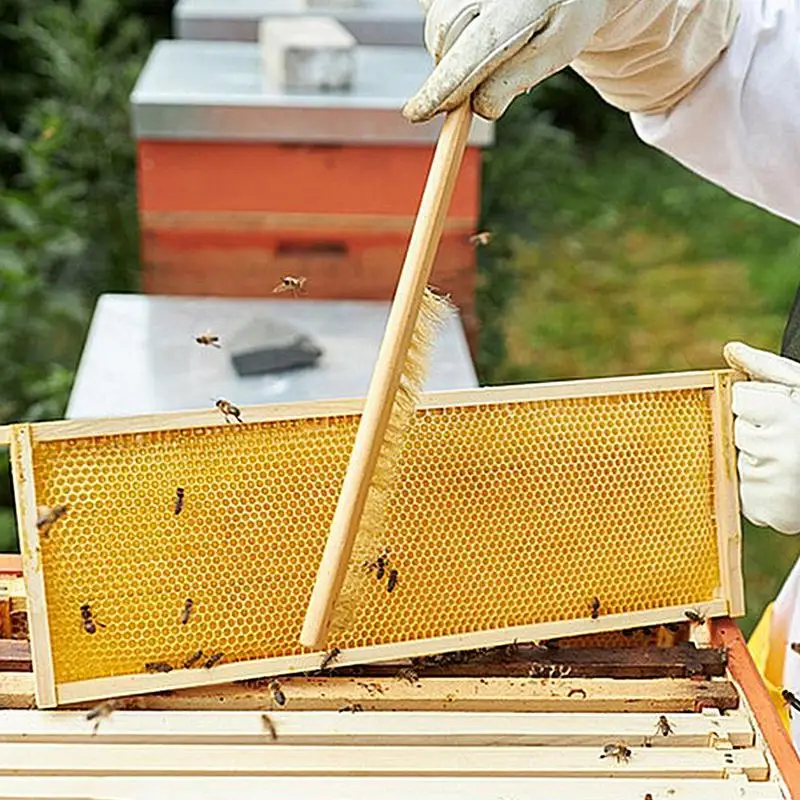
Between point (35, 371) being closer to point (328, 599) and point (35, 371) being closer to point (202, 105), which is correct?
point (202, 105)

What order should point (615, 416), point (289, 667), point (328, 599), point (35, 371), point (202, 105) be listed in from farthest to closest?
point (35, 371) → point (202, 105) → point (615, 416) → point (289, 667) → point (328, 599)

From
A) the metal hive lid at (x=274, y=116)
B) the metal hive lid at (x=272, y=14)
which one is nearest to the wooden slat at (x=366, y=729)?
the metal hive lid at (x=274, y=116)

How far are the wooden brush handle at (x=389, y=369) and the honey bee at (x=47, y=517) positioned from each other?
0.95 ft

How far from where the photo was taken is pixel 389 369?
132 cm

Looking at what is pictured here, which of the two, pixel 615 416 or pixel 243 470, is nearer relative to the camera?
pixel 243 470

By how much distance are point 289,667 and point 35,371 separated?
11.3 ft

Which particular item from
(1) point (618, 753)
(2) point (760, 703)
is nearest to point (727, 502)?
(2) point (760, 703)

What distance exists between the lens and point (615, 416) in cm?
158

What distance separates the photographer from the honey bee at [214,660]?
1.45 meters

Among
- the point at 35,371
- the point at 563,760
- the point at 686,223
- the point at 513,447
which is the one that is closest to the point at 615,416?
the point at 513,447

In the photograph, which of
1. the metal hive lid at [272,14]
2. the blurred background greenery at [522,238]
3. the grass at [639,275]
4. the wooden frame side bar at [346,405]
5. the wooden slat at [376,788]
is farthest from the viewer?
the grass at [639,275]

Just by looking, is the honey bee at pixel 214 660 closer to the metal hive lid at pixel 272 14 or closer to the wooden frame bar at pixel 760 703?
the wooden frame bar at pixel 760 703

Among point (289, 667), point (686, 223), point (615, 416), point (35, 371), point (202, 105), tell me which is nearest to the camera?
point (289, 667)

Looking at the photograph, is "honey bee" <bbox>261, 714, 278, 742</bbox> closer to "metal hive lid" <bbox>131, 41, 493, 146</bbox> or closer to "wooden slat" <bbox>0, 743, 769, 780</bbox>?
"wooden slat" <bbox>0, 743, 769, 780</bbox>
